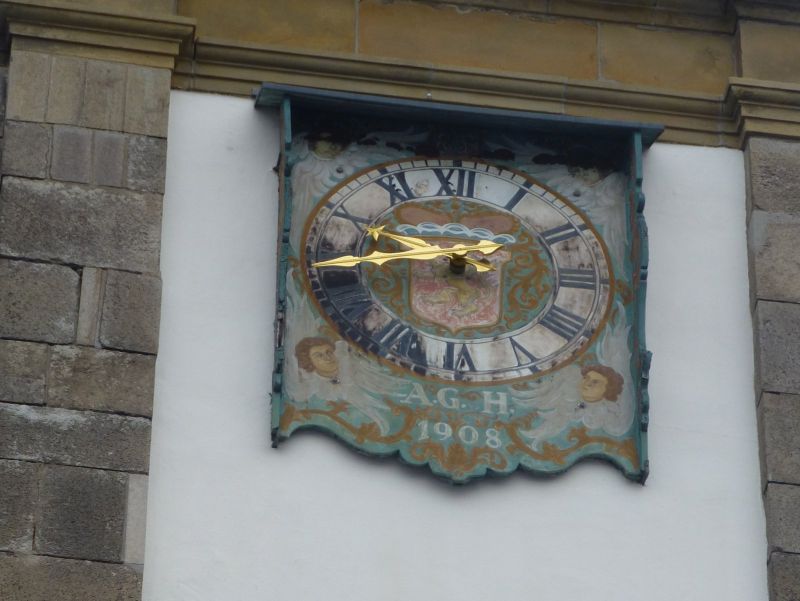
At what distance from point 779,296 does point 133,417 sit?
8.68ft

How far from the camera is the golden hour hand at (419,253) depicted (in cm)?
1095

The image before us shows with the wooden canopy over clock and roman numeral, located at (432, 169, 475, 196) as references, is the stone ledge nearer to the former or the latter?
the wooden canopy over clock

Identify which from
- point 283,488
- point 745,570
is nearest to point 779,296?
point 745,570

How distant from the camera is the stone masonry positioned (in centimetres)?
1008

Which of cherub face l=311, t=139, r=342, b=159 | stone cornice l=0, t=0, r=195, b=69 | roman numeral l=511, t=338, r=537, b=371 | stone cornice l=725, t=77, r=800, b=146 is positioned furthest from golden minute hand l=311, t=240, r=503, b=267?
stone cornice l=725, t=77, r=800, b=146

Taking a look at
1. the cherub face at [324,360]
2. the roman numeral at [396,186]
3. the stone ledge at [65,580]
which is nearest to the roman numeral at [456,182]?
the roman numeral at [396,186]

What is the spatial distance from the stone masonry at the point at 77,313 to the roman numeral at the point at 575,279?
162 centimetres

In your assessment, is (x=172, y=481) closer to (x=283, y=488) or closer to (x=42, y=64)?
A: (x=283, y=488)

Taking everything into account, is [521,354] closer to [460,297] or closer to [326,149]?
[460,297]

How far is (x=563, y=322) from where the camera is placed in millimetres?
11047

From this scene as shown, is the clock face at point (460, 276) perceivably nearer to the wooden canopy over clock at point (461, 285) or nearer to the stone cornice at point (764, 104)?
the wooden canopy over clock at point (461, 285)

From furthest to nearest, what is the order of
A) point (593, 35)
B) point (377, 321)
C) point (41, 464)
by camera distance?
point (593, 35)
point (377, 321)
point (41, 464)

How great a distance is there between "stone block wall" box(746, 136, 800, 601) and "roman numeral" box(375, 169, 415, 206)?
1402 mm

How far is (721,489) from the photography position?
1077cm
